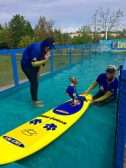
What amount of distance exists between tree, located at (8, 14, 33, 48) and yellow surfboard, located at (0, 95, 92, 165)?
3525 cm

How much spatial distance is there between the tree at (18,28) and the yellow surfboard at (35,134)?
3525 cm

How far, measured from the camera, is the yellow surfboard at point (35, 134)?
3545mm

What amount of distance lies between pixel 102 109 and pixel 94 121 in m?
0.85

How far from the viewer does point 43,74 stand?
10.4 metres

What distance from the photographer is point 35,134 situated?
4.09m

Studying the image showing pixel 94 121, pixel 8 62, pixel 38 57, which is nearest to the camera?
pixel 94 121

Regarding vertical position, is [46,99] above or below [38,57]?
below

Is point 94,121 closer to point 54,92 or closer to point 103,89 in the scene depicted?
point 103,89

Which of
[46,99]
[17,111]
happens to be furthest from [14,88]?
[17,111]

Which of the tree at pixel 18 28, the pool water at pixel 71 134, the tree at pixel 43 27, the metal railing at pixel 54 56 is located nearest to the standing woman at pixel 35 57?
the pool water at pixel 71 134

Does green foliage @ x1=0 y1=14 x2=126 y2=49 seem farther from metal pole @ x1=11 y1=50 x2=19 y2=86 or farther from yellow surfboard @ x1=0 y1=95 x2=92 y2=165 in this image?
yellow surfboard @ x1=0 y1=95 x2=92 y2=165

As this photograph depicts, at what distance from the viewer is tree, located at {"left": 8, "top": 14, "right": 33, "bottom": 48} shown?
1551 inches

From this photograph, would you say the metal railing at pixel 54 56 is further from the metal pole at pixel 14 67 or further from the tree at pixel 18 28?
the tree at pixel 18 28

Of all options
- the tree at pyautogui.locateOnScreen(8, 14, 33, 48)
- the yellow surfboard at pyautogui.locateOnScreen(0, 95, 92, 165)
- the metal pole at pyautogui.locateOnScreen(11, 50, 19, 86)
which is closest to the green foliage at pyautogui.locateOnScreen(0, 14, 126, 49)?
the tree at pyautogui.locateOnScreen(8, 14, 33, 48)
